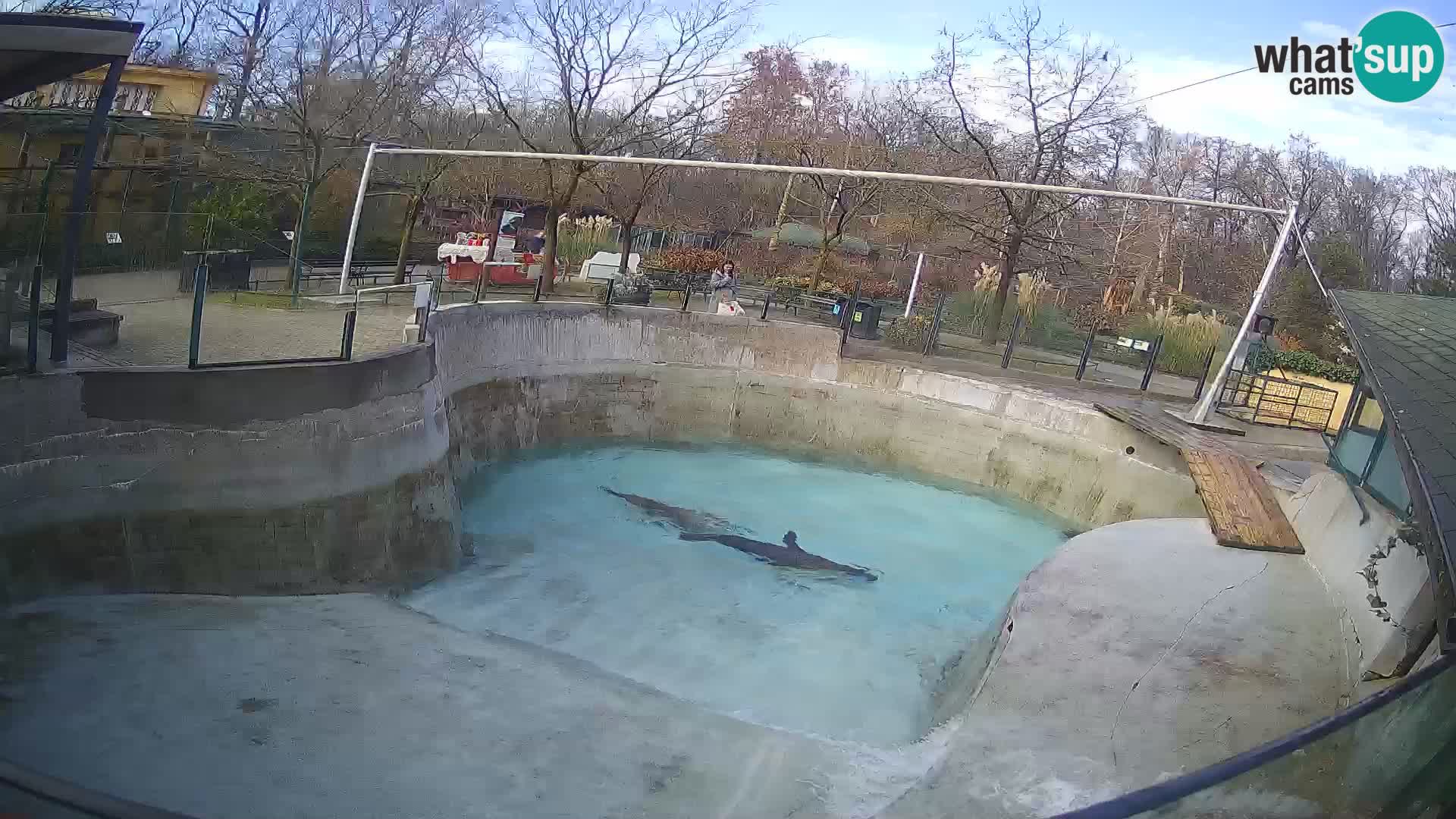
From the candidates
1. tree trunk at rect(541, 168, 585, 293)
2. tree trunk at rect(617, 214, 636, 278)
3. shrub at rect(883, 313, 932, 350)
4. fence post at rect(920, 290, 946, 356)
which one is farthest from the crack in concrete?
tree trunk at rect(617, 214, 636, 278)

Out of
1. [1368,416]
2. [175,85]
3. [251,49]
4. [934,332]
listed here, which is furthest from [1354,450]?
[175,85]

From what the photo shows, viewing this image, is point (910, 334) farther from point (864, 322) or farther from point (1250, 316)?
point (1250, 316)

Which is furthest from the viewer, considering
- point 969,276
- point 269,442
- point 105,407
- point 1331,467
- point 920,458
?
point 969,276

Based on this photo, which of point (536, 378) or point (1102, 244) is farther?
point (1102, 244)

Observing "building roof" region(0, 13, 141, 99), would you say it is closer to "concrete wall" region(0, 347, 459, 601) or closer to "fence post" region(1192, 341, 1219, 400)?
"concrete wall" region(0, 347, 459, 601)

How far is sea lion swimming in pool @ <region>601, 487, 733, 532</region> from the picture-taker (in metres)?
14.5

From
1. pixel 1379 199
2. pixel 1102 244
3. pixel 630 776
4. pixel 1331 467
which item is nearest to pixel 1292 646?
pixel 1331 467

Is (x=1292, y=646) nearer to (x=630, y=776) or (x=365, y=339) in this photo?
(x=630, y=776)

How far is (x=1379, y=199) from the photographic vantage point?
38.9 metres

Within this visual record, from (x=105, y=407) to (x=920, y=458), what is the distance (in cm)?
1347

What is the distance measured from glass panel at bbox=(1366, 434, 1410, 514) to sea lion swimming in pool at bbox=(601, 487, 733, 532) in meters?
8.21

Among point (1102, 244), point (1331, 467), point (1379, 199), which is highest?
point (1379, 199)

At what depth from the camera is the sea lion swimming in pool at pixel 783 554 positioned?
13.3 meters

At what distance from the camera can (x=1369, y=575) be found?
25.9 feet
